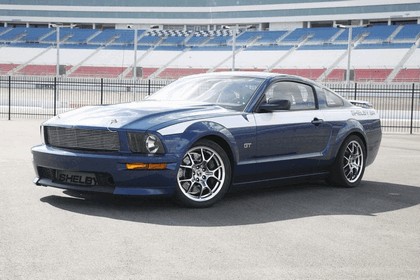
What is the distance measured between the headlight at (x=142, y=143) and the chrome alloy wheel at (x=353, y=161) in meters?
3.01

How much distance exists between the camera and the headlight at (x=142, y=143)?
6645 mm

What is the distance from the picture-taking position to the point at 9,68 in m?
61.0

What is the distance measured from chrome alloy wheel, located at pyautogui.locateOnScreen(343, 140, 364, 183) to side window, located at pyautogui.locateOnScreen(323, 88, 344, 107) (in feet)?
1.70

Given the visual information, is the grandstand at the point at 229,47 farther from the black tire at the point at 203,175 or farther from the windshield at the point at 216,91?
the black tire at the point at 203,175

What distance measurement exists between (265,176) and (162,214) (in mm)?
1503

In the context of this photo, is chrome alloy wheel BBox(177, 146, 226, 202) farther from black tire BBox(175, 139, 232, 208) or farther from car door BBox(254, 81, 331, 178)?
car door BBox(254, 81, 331, 178)

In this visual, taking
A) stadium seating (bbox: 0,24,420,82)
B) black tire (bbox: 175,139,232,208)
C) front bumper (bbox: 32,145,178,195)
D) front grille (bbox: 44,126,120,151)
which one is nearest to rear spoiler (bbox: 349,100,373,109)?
black tire (bbox: 175,139,232,208)

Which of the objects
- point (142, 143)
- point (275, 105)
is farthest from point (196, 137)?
point (275, 105)

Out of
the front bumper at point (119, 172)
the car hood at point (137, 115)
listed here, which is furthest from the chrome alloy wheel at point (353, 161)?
the front bumper at point (119, 172)

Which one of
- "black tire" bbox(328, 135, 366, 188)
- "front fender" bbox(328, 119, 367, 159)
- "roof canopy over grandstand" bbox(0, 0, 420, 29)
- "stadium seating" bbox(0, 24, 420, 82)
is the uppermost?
"roof canopy over grandstand" bbox(0, 0, 420, 29)

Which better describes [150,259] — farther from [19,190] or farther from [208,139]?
[19,190]

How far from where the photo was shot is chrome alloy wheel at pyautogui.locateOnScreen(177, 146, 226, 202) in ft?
22.7

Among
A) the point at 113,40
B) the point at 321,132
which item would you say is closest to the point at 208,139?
the point at 321,132

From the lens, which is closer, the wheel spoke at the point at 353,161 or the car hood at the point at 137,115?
the car hood at the point at 137,115
